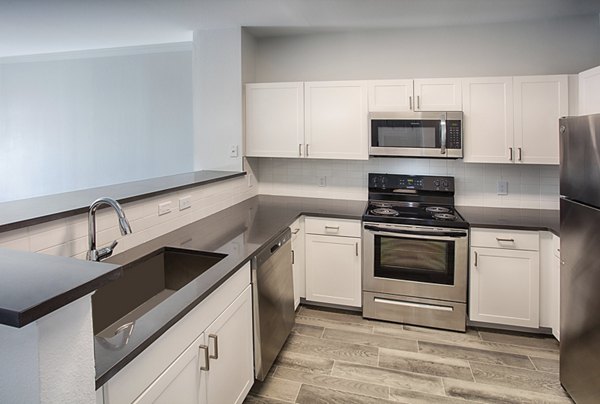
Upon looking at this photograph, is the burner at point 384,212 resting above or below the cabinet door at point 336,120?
below

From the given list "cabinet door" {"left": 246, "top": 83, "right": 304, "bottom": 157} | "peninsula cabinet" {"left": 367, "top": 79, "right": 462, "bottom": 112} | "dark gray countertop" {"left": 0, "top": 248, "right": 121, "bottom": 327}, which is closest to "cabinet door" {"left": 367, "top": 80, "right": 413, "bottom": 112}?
"peninsula cabinet" {"left": 367, "top": 79, "right": 462, "bottom": 112}

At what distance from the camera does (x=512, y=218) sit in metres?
2.86

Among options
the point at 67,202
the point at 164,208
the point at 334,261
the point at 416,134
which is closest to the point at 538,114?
the point at 416,134

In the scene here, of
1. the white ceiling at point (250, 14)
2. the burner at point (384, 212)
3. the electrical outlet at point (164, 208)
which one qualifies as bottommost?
the burner at point (384, 212)

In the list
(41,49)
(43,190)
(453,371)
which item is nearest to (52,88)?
(41,49)

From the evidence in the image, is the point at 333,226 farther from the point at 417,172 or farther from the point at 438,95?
the point at 438,95

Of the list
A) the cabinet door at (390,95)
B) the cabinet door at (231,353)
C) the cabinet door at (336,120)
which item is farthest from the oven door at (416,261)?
the cabinet door at (231,353)

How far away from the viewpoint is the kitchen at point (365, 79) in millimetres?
2951

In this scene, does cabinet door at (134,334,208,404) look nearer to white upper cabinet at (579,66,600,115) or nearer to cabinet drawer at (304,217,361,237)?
cabinet drawer at (304,217,361,237)

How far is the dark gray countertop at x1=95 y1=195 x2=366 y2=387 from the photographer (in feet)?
3.43

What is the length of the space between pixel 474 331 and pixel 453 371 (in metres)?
0.60

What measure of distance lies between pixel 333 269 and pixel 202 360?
1713 mm

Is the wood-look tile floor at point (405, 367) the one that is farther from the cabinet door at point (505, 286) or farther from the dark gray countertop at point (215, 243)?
the dark gray countertop at point (215, 243)

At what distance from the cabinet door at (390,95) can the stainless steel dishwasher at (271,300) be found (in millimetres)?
1323
